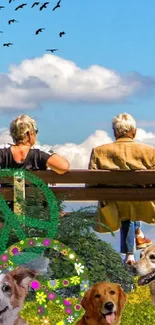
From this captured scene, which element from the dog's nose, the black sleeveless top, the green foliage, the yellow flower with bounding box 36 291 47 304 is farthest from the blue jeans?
the dog's nose

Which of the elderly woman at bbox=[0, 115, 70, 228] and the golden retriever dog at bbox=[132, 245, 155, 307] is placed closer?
the golden retriever dog at bbox=[132, 245, 155, 307]

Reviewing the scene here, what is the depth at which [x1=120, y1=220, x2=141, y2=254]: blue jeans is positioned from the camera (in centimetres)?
1137

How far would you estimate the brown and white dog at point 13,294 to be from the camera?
7.37m

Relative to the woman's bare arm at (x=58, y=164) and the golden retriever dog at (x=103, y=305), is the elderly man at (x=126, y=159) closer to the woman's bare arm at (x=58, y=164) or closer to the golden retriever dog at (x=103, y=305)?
the woman's bare arm at (x=58, y=164)

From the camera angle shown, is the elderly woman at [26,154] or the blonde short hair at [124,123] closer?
the elderly woman at [26,154]

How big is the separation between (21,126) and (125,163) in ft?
5.79

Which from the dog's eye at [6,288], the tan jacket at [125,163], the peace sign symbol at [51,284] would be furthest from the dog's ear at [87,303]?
the tan jacket at [125,163]

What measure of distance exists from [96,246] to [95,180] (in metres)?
0.96

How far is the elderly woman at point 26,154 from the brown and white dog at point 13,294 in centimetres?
296

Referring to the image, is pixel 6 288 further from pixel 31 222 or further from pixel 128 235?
pixel 128 235

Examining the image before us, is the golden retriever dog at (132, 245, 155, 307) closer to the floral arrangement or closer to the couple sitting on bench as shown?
the floral arrangement

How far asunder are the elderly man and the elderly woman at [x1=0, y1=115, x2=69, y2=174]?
1.00 meters

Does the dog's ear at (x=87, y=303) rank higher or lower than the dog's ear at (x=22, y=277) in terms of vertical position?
lower

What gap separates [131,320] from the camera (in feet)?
30.2
